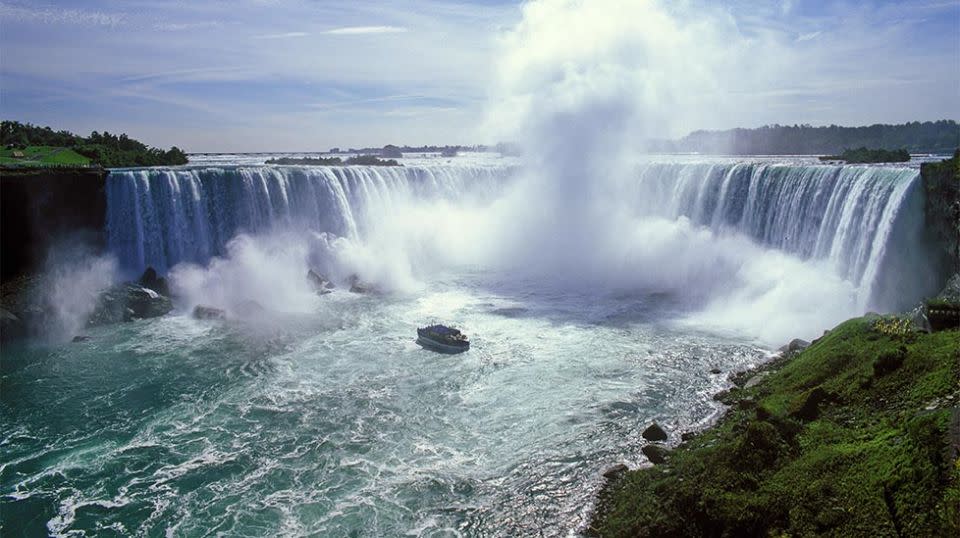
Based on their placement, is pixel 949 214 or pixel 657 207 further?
pixel 657 207

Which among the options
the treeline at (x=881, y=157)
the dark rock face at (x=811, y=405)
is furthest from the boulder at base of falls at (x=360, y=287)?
the treeline at (x=881, y=157)

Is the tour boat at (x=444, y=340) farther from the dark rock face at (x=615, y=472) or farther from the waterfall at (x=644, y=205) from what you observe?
the waterfall at (x=644, y=205)

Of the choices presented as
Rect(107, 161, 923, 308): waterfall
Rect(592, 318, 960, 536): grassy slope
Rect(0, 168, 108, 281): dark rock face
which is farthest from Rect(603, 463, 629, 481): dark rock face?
Rect(0, 168, 108, 281): dark rock face

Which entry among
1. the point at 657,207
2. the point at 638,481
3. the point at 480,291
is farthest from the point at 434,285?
the point at 638,481

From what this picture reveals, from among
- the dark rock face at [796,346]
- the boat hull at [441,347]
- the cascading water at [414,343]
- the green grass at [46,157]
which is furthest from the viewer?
the green grass at [46,157]

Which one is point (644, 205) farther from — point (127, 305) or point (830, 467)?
point (830, 467)

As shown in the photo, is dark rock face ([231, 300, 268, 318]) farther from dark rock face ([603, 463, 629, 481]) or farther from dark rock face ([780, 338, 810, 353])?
dark rock face ([780, 338, 810, 353])

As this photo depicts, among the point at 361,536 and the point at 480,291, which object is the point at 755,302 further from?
the point at 361,536
